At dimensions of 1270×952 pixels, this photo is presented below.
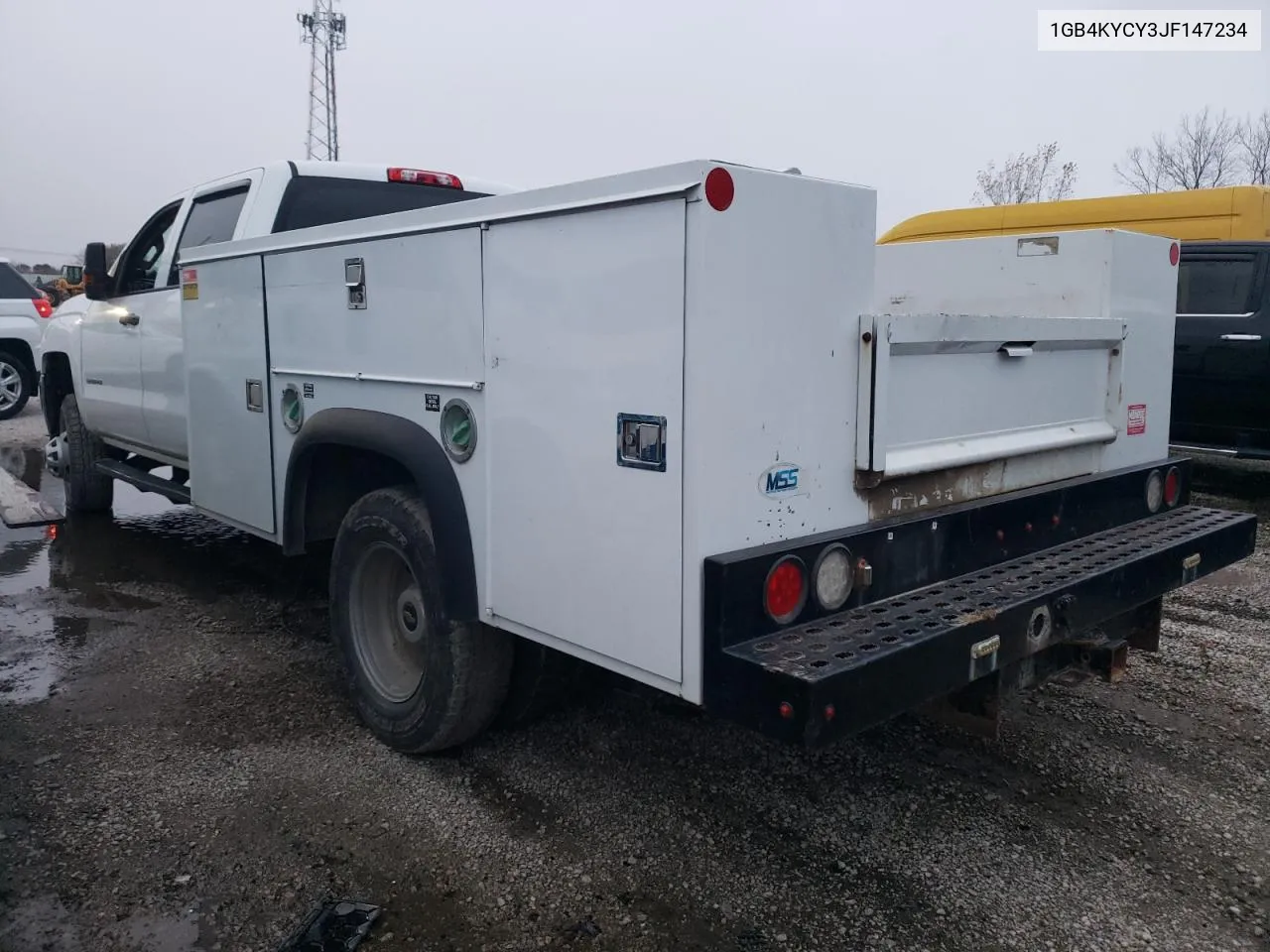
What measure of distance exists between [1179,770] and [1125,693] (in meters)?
0.74

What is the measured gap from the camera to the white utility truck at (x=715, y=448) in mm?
2504

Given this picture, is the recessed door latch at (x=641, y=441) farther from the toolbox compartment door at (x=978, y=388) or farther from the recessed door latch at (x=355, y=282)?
the recessed door latch at (x=355, y=282)

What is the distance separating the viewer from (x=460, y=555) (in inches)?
129

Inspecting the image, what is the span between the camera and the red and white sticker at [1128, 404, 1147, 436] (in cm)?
392

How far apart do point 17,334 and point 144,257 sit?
30.8ft

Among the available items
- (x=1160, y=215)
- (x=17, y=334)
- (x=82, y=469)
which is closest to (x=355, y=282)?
(x=82, y=469)

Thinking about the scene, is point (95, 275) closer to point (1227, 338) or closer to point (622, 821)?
point (622, 821)

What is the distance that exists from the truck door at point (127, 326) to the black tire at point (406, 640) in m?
2.61

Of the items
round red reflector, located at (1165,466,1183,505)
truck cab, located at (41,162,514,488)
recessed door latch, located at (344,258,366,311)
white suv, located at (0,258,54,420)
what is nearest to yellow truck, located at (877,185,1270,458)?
truck cab, located at (41,162,514,488)

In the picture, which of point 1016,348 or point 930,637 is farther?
point 1016,348

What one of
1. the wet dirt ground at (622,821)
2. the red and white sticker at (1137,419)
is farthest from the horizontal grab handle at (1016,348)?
the wet dirt ground at (622,821)

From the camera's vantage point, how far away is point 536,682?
353 centimetres

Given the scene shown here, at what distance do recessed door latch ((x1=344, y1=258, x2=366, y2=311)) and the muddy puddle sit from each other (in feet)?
7.39

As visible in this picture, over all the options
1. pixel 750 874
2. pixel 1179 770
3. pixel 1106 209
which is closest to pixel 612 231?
pixel 750 874
